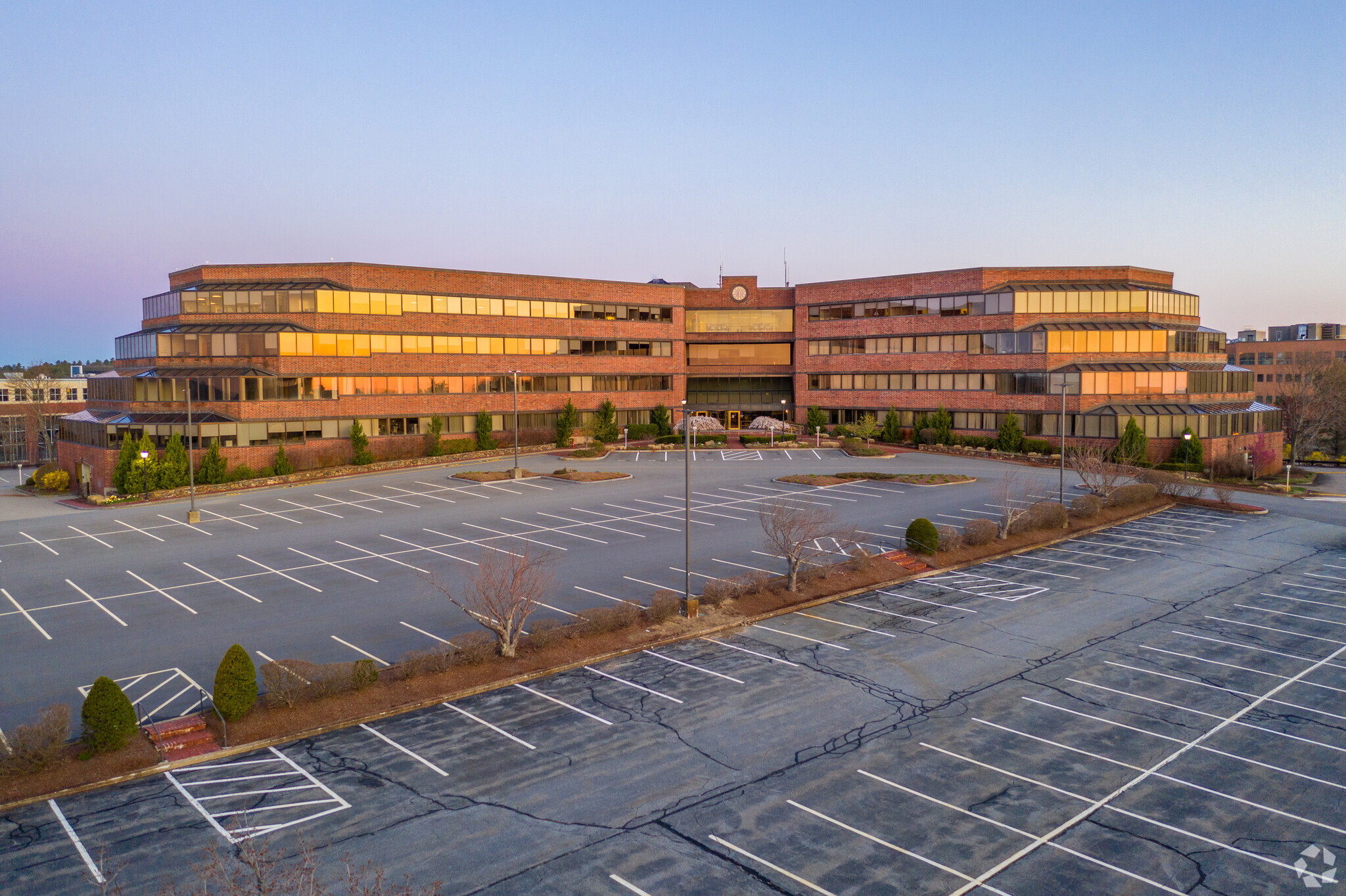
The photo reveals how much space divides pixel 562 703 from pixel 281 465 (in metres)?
40.8

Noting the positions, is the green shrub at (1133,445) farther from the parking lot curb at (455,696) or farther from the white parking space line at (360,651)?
the white parking space line at (360,651)

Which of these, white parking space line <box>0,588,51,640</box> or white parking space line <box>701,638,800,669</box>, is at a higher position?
white parking space line <box>0,588,51,640</box>

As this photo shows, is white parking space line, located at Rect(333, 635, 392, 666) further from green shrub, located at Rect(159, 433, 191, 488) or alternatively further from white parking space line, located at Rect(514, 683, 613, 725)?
green shrub, located at Rect(159, 433, 191, 488)

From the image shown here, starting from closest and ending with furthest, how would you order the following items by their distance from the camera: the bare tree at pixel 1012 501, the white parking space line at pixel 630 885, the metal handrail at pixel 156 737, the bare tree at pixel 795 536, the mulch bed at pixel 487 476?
1. the white parking space line at pixel 630 885
2. the metal handrail at pixel 156 737
3. the bare tree at pixel 795 536
4. the bare tree at pixel 1012 501
5. the mulch bed at pixel 487 476

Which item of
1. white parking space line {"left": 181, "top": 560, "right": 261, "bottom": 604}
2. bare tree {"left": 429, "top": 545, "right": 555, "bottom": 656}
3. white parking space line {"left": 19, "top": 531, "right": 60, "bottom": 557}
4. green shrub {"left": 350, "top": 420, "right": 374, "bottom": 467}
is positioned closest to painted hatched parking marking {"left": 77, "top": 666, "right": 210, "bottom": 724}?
bare tree {"left": 429, "top": 545, "right": 555, "bottom": 656}

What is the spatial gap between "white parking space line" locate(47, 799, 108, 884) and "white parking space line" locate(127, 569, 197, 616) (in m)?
11.0

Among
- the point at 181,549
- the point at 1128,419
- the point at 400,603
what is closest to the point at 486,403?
the point at 181,549

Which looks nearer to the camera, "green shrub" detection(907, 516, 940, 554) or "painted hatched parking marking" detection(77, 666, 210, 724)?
"painted hatched parking marking" detection(77, 666, 210, 724)

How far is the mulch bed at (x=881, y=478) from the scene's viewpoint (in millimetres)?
47438

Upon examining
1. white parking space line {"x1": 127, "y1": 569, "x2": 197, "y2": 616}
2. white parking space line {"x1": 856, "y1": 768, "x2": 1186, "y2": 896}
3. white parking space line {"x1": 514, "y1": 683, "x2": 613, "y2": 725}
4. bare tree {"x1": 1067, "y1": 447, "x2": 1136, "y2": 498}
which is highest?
bare tree {"x1": 1067, "y1": 447, "x2": 1136, "y2": 498}

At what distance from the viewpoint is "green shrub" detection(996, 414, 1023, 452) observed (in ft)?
202

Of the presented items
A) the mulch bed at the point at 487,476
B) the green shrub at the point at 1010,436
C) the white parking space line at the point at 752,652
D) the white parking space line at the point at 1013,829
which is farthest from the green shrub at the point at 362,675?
the green shrub at the point at 1010,436

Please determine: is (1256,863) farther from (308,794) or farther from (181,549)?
(181,549)

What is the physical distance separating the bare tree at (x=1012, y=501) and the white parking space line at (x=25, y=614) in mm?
31810
